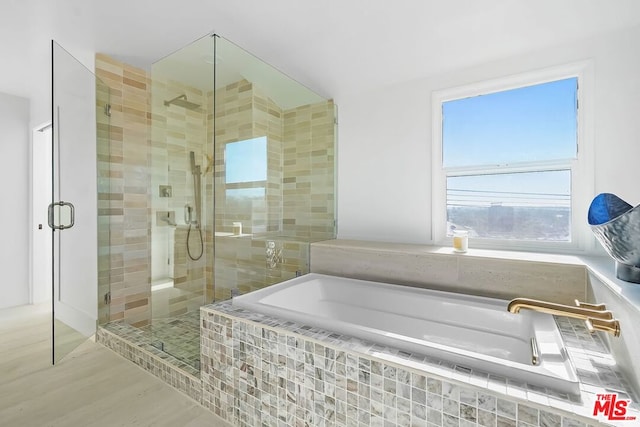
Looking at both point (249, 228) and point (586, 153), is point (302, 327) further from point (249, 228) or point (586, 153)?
point (586, 153)

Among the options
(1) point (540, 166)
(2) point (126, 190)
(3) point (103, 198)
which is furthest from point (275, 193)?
(1) point (540, 166)

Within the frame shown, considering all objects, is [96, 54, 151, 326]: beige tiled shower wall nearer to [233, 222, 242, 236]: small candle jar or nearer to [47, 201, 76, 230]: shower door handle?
[47, 201, 76, 230]: shower door handle

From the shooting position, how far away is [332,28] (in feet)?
6.66

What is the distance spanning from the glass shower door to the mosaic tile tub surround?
1.40 meters

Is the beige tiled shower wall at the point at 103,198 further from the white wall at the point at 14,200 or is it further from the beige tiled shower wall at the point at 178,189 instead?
the white wall at the point at 14,200

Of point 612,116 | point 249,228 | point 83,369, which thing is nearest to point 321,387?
point 249,228

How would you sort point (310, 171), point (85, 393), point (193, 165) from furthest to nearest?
1. point (310, 171)
2. point (193, 165)
3. point (85, 393)

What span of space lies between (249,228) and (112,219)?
1.17 meters

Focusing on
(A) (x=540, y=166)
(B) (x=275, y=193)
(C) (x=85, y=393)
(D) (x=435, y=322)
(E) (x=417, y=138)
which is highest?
(E) (x=417, y=138)

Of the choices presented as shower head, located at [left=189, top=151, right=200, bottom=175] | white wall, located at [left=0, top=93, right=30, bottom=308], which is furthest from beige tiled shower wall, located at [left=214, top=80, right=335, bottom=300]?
white wall, located at [left=0, top=93, right=30, bottom=308]

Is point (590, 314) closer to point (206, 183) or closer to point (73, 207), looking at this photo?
point (206, 183)

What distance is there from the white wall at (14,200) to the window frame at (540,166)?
4.38 m

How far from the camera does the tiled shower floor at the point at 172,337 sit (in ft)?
6.35

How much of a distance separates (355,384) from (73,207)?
2417mm
